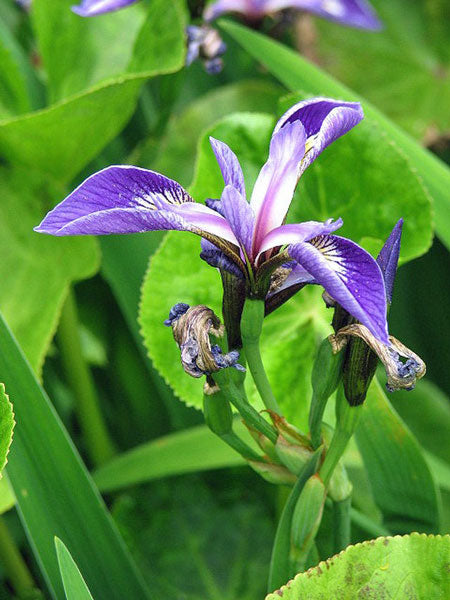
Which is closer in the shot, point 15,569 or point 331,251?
point 331,251

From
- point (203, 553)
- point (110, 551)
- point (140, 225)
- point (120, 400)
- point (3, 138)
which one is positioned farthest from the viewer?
point (120, 400)

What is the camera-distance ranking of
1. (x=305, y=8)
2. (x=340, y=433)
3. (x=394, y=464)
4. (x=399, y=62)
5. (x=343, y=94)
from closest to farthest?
(x=340, y=433), (x=394, y=464), (x=343, y=94), (x=305, y=8), (x=399, y=62)

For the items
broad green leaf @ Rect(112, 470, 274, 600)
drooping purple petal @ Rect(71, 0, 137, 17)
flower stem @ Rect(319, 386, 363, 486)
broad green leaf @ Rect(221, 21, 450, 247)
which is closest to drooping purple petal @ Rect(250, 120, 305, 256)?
flower stem @ Rect(319, 386, 363, 486)

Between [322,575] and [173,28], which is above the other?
[173,28]

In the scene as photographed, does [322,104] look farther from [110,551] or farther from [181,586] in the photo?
[181,586]

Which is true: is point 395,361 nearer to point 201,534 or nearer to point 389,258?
point 389,258

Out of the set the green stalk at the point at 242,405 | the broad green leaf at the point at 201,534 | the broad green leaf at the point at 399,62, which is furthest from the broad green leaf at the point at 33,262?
the broad green leaf at the point at 399,62

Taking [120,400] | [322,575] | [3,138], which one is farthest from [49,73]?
[322,575]

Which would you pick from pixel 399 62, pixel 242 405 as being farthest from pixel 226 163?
pixel 399 62
